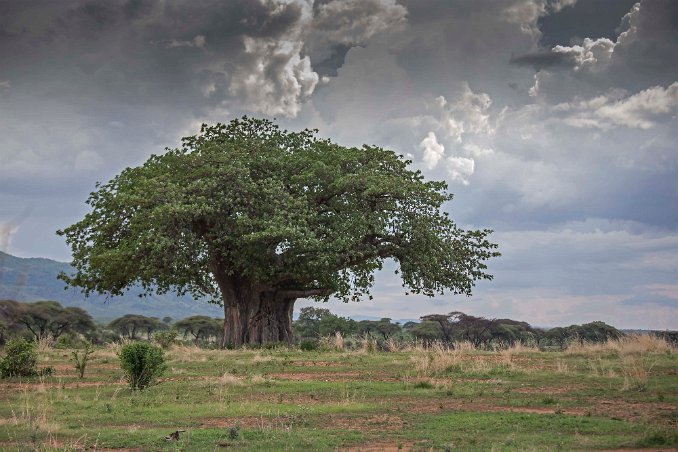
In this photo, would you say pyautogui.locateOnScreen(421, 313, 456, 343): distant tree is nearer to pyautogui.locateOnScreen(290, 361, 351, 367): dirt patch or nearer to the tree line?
the tree line

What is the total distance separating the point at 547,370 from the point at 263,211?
1619cm

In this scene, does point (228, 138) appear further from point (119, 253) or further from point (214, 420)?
point (214, 420)

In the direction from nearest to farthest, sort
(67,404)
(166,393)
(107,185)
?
(67,404) → (166,393) → (107,185)

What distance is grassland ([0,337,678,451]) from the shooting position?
12.0 meters

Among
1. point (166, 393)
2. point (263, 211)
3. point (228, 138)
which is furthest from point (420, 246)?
point (166, 393)

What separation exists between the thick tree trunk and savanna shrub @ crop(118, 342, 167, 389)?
1899 cm

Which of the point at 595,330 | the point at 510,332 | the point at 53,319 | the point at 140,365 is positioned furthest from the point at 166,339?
the point at 595,330

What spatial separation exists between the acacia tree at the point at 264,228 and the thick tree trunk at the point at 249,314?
56mm

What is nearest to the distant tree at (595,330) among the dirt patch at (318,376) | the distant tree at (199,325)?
the distant tree at (199,325)

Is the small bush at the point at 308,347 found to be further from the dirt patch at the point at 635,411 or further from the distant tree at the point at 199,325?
the distant tree at the point at 199,325

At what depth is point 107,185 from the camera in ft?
125

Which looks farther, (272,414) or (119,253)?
(119,253)

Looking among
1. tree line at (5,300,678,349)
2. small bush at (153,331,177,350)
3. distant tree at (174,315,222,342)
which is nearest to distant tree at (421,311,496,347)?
tree line at (5,300,678,349)

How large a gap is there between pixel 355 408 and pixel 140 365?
7150mm
